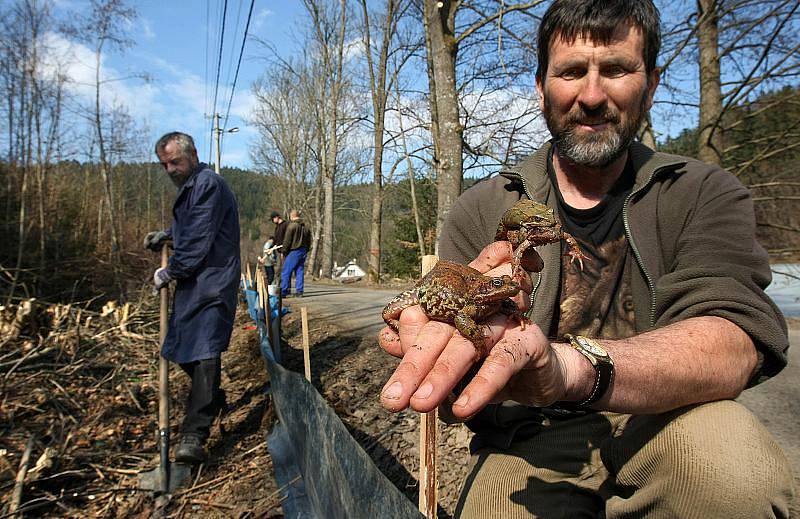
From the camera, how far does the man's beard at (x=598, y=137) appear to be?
2180 mm

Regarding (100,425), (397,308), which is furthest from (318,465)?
(100,425)

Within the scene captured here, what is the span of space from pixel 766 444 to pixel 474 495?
3.83 ft

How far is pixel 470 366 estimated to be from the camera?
4.30 ft

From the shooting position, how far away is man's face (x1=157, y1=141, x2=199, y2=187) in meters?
4.50

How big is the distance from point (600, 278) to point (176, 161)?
13.2ft

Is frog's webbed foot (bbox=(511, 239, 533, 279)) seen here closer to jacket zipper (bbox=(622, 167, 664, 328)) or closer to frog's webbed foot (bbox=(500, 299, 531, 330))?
frog's webbed foot (bbox=(500, 299, 531, 330))

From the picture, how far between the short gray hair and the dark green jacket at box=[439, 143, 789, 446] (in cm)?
321

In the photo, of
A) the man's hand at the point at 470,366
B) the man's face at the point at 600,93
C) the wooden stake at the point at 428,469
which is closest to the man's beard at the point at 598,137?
the man's face at the point at 600,93

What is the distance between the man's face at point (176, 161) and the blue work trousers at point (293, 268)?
309 inches

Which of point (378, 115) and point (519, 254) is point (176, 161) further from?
point (378, 115)

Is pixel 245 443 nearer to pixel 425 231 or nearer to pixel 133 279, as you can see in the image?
pixel 133 279

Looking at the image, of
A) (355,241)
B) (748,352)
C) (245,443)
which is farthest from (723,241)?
(355,241)

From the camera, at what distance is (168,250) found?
514 centimetres

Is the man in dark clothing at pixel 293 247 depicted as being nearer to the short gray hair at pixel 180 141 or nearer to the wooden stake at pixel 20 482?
the short gray hair at pixel 180 141
